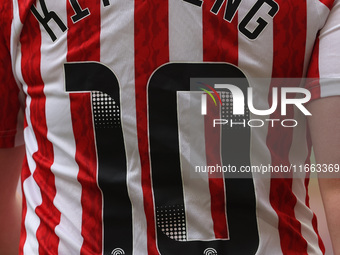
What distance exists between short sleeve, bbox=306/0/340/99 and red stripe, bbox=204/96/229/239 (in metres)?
0.18

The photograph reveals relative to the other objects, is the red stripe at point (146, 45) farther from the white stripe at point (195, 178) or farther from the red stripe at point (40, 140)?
the red stripe at point (40, 140)

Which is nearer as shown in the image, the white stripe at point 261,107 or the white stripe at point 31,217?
the white stripe at point 261,107

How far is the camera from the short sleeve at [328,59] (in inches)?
36.2

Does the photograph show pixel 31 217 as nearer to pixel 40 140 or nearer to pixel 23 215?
pixel 23 215

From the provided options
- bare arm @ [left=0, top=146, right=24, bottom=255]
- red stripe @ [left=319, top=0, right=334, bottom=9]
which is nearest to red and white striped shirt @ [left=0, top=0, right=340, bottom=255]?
red stripe @ [left=319, top=0, right=334, bottom=9]

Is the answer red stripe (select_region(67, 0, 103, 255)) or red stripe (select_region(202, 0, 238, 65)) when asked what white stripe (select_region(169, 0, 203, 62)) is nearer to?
red stripe (select_region(202, 0, 238, 65))

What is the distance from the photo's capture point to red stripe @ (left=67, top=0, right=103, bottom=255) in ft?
3.17

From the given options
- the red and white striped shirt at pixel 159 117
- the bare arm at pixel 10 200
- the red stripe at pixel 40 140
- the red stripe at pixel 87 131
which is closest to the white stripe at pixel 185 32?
the red and white striped shirt at pixel 159 117

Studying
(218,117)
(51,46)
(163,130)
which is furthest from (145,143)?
(51,46)

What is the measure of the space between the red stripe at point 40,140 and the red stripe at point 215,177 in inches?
12.0

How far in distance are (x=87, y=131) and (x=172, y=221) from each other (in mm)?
229

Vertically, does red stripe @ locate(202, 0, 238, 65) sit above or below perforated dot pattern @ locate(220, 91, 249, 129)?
above

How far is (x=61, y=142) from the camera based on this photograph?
1.02 metres

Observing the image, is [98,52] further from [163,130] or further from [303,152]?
[303,152]
